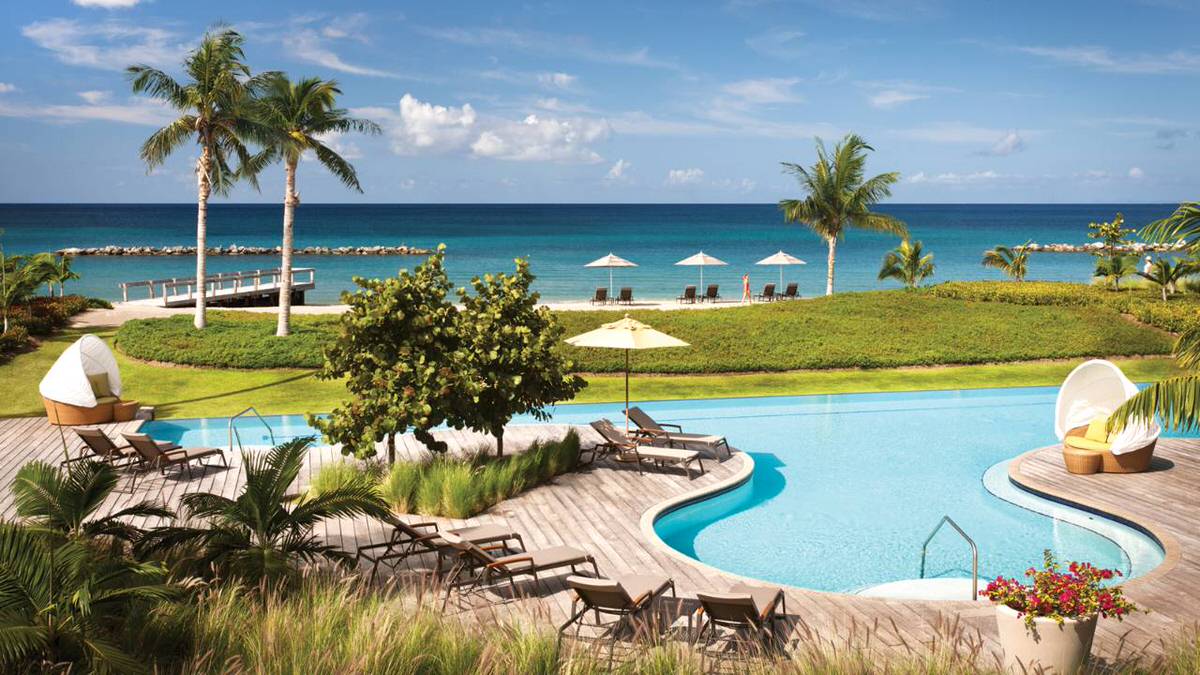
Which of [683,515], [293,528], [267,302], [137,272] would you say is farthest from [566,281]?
[293,528]

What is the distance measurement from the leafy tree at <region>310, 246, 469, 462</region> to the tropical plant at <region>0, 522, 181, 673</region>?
18.4 ft

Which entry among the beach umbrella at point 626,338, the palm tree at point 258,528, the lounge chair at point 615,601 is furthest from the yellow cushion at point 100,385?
the lounge chair at point 615,601

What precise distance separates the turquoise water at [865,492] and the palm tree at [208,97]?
7661mm

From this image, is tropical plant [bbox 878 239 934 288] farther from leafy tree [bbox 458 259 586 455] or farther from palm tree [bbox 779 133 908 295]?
leafy tree [bbox 458 259 586 455]

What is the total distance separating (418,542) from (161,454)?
5.22 m

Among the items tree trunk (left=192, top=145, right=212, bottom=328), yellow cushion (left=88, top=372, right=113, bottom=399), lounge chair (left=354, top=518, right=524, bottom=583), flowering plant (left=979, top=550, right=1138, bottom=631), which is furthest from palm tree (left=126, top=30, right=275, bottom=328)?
flowering plant (left=979, top=550, right=1138, bottom=631)

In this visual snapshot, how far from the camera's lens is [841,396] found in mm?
19891

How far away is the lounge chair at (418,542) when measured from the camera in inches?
364

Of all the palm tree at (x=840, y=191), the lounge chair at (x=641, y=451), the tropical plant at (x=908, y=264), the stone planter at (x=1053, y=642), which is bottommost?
the lounge chair at (x=641, y=451)

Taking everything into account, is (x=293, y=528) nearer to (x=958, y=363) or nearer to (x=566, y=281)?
(x=958, y=363)

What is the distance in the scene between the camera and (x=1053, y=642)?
21.1ft

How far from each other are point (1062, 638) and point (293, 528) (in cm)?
606

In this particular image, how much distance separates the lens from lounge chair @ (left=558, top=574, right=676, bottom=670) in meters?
7.57

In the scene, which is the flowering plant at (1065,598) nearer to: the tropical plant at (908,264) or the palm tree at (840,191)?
the palm tree at (840,191)
